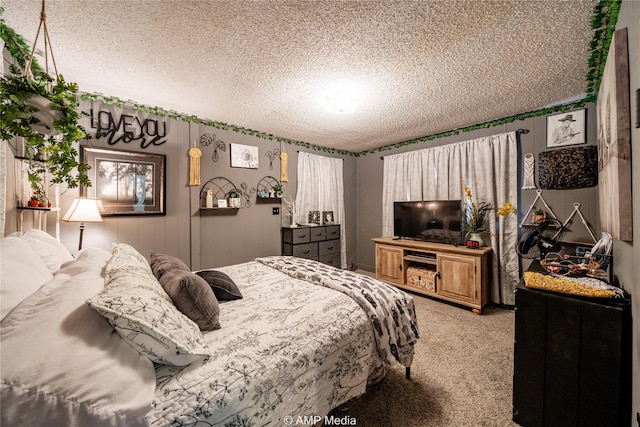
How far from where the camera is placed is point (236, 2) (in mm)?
1450

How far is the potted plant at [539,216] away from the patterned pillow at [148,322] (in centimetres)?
368

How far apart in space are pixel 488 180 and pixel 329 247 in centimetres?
258

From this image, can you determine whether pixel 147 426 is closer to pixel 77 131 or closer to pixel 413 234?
pixel 77 131

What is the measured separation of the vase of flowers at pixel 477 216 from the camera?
334cm

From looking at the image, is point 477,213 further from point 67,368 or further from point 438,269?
point 67,368

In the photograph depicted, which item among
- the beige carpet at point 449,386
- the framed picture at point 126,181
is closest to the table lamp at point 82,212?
the framed picture at point 126,181

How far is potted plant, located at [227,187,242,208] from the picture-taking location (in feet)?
11.9

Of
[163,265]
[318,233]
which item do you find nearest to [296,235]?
[318,233]

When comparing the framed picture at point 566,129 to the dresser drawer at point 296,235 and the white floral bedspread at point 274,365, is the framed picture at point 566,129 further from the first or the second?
the dresser drawer at point 296,235

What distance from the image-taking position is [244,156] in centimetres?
382

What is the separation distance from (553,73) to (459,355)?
8.58 ft

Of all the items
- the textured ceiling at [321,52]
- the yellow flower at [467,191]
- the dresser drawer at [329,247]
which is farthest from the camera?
the dresser drawer at [329,247]

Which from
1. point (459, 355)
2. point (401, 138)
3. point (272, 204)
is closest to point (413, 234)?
point (401, 138)

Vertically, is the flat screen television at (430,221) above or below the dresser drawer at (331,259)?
above
